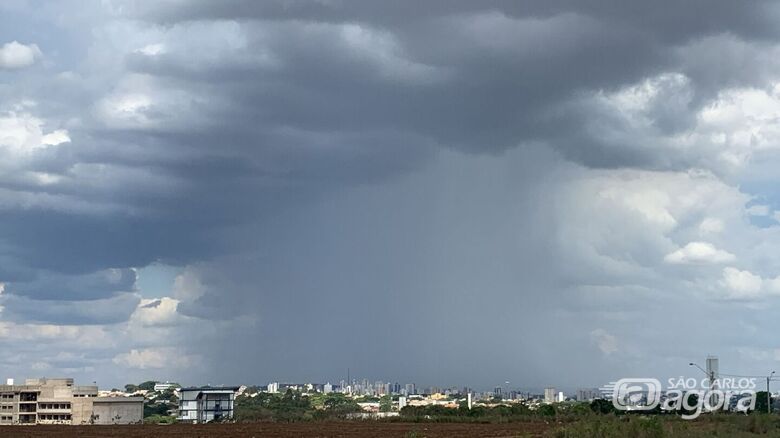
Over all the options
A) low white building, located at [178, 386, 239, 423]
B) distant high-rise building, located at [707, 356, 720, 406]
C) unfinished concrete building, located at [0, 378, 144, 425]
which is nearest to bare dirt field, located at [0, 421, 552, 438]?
distant high-rise building, located at [707, 356, 720, 406]

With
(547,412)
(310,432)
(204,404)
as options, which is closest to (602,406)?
(547,412)

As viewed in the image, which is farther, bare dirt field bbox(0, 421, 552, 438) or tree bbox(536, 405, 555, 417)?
tree bbox(536, 405, 555, 417)

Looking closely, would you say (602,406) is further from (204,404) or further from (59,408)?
(59,408)

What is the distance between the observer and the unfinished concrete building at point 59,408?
171 metres

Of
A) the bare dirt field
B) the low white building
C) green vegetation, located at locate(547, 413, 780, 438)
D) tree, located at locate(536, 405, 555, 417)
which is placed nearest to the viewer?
green vegetation, located at locate(547, 413, 780, 438)

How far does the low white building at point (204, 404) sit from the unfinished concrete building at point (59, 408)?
Answer: 1001 centimetres

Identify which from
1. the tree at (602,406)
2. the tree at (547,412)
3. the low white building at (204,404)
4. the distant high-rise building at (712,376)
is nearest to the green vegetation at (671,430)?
the distant high-rise building at (712,376)

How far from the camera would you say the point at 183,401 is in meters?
171

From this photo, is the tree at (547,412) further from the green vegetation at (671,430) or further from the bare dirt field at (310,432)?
the green vegetation at (671,430)

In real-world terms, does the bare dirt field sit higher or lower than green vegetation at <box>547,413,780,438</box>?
lower

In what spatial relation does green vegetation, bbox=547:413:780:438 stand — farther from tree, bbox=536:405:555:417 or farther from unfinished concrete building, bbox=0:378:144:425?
unfinished concrete building, bbox=0:378:144:425

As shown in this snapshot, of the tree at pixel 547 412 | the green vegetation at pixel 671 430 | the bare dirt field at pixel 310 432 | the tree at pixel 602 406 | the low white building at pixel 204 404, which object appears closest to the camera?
the green vegetation at pixel 671 430

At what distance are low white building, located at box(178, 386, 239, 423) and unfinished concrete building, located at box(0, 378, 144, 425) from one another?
32.8 ft

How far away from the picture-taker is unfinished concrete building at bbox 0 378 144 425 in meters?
171
